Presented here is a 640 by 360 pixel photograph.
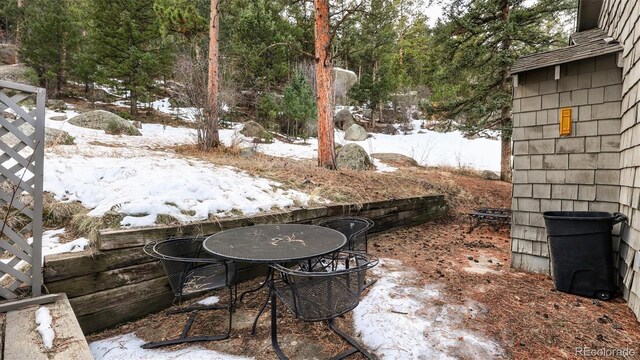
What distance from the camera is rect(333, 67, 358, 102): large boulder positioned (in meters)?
18.4

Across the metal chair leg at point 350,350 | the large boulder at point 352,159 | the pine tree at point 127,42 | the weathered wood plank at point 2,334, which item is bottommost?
the metal chair leg at point 350,350

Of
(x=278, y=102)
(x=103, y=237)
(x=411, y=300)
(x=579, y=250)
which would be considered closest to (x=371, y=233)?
(x=411, y=300)

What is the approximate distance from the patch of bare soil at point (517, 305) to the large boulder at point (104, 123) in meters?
8.79

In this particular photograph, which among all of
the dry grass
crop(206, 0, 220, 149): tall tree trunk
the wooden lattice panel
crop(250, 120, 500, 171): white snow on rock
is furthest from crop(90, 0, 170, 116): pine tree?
the wooden lattice panel

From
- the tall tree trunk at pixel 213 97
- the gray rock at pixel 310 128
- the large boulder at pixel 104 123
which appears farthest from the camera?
the gray rock at pixel 310 128

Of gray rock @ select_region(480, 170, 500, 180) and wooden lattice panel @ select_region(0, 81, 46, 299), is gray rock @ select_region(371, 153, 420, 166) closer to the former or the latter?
gray rock @ select_region(480, 170, 500, 180)

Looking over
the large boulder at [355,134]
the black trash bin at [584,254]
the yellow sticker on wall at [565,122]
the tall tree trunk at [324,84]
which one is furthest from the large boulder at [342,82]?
the black trash bin at [584,254]

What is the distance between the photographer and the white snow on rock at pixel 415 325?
196 centimetres

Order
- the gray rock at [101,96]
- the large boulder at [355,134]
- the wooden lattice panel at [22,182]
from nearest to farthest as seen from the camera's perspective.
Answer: the wooden lattice panel at [22,182]
the gray rock at [101,96]
the large boulder at [355,134]

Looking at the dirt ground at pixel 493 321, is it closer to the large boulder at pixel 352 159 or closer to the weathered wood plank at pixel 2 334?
the weathered wood plank at pixel 2 334

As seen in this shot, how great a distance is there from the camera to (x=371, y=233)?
4.59 metres

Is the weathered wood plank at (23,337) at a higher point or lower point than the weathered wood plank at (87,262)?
lower

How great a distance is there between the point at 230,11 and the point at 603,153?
14751 mm

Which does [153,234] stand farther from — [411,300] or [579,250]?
[579,250]
